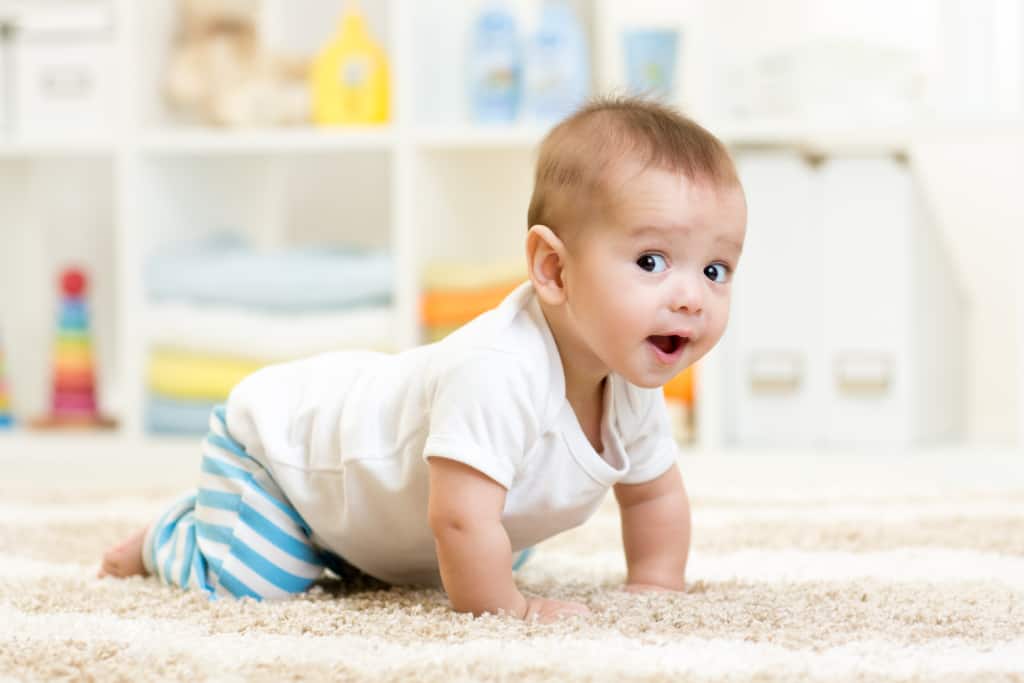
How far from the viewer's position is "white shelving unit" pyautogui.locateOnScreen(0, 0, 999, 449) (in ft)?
6.62

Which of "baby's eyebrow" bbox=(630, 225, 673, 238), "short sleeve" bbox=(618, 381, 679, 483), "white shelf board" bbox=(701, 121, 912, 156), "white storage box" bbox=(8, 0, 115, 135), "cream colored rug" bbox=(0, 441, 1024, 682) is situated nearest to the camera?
"cream colored rug" bbox=(0, 441, 1024, 682)

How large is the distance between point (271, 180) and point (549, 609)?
1.77 meters

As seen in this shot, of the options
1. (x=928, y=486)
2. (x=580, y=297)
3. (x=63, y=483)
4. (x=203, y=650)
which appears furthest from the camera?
(x=63, y=483)

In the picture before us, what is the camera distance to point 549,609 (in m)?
0.86

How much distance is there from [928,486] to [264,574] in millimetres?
903

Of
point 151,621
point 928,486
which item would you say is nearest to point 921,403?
point 928,486

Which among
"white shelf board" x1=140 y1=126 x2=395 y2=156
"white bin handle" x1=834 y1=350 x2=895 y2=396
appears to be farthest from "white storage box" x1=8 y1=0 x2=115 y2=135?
"white bin handle" x1=834 y1=350 x2=895 y2=396

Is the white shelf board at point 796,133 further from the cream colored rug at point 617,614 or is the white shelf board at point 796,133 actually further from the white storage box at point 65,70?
the white storage box at point 65,70

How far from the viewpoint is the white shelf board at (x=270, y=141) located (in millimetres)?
2027

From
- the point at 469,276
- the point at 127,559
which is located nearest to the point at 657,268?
the point at 127,559

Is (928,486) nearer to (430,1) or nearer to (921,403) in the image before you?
(921,403)

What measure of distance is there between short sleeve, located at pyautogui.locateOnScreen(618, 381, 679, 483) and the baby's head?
0.08 m

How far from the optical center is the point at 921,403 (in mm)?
1996

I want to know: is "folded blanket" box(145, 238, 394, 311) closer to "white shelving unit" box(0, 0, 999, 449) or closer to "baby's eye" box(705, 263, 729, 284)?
"white shelving unit" box(0, 0, 999, 449)
